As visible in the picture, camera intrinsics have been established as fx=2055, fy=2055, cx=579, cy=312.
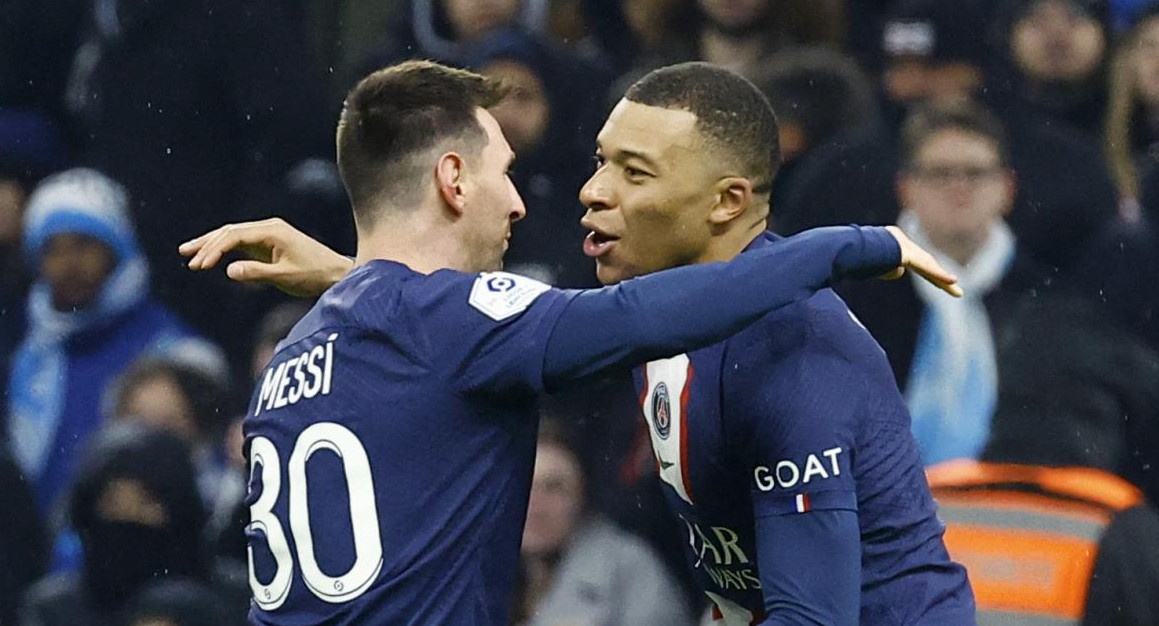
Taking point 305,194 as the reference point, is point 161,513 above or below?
below

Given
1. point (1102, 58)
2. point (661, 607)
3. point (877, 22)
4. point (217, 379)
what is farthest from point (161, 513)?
point (1102, 58)

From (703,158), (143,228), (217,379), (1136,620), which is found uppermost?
(703,158)

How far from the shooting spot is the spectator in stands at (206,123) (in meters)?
6.68

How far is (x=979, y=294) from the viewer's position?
5812 millimetres

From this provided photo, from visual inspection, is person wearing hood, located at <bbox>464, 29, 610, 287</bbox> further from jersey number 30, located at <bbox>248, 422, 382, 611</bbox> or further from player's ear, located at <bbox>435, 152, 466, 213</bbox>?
jersey number 30, located at <bbox>248, 422, 382, 611</bbox>

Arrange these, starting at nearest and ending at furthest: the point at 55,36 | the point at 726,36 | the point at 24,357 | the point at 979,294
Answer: the point at 979,294, the point at 726,36, the point at 24,357, the point at 55,36

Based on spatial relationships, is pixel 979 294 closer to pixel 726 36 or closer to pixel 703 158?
pixel 726 36

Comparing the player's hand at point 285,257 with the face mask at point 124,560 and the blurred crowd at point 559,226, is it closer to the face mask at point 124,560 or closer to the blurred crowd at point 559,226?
the blurred crowd at point 559,226

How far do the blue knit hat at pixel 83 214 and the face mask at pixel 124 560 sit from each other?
95cm

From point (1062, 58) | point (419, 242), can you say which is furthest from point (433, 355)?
point (1062, 58)

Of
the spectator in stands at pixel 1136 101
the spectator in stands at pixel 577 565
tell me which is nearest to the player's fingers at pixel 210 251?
the spectator in stands at pixel 577 565

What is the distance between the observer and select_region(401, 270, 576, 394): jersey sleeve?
308 cm

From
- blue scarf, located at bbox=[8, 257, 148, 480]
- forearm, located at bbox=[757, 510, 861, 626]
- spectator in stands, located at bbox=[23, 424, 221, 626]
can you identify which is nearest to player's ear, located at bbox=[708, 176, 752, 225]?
forearm, located at bbox=[757, 510, 861, 626]

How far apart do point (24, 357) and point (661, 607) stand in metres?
2.36
